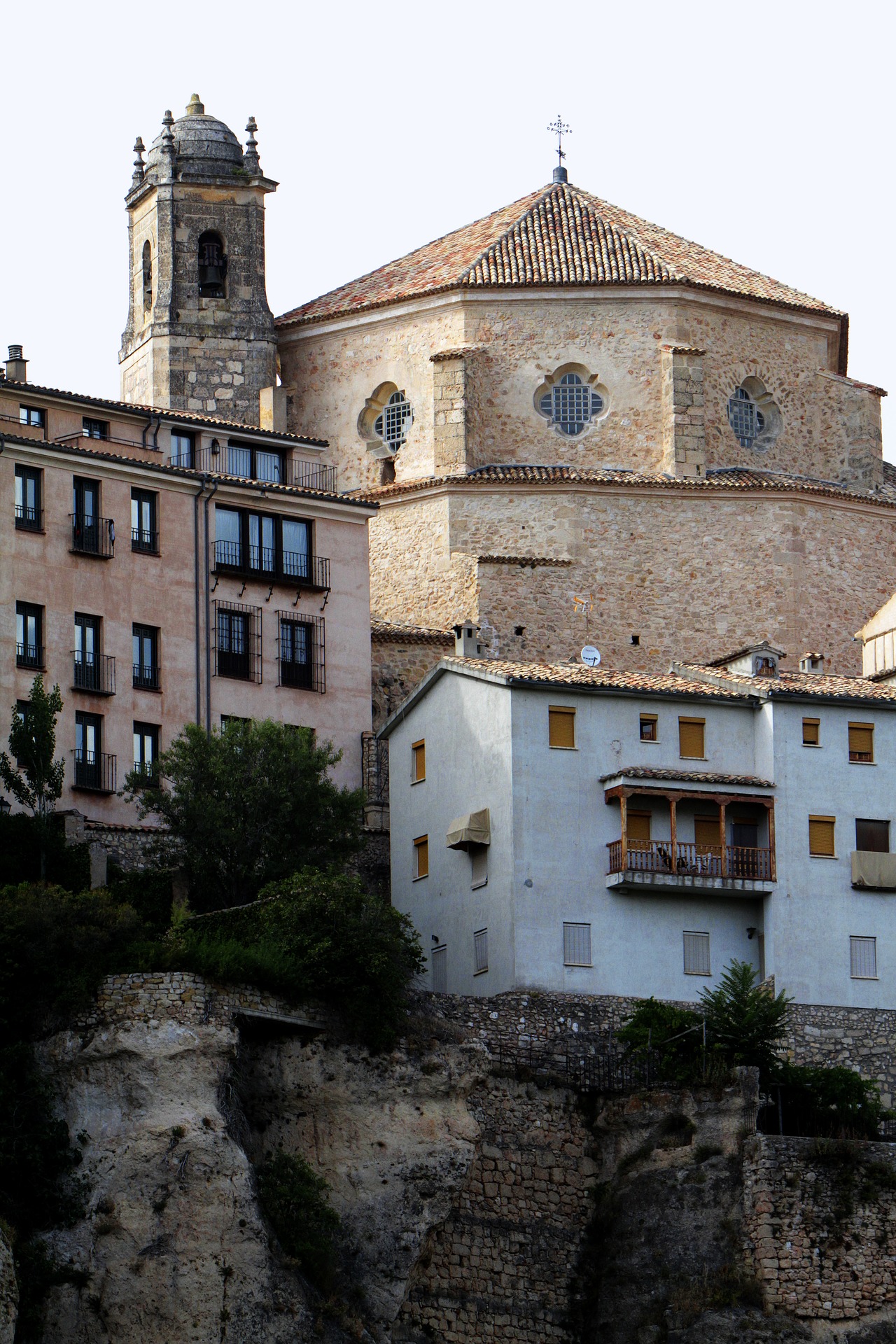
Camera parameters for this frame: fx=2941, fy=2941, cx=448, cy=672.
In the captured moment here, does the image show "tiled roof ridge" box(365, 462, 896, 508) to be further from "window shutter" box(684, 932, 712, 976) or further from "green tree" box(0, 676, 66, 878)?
"window shutter" box(684, 932, 712, 976)

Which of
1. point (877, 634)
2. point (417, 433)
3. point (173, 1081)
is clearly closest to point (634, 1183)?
point (173, 1081)

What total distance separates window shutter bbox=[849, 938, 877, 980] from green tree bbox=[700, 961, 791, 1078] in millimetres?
2975

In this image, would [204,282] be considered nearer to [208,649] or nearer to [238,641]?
[238,641]

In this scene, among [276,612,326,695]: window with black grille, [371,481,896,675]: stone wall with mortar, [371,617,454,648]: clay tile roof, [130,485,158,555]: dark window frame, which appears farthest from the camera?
[371,481,896,675]: stone wall with mortar

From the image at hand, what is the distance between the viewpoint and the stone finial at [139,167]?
7756 cm

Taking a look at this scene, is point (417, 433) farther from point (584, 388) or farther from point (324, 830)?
point (324, 830)

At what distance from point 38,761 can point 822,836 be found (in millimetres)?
15193

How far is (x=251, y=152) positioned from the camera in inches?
3031

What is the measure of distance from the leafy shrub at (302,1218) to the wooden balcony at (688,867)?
929 centimetres

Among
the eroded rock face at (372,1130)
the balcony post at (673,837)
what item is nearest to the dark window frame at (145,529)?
the balcony post at (673,837)

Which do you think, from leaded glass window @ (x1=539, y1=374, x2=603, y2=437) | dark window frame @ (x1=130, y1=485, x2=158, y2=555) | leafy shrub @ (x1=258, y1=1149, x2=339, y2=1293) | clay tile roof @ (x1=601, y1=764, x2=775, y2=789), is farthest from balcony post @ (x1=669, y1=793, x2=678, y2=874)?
leaded glass window @ (x1=539, y1=374, x2=603, y2=437)

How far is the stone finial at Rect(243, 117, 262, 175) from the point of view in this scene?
76688 millimetres

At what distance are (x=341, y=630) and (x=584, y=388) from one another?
14277 millimetres

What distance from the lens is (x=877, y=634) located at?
2753 inches
